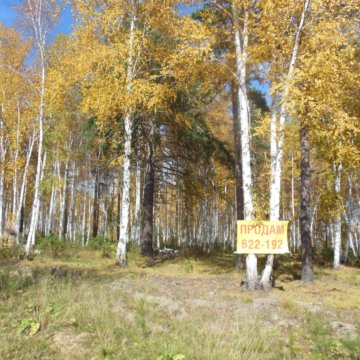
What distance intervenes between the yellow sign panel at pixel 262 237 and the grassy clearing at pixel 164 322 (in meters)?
1.05

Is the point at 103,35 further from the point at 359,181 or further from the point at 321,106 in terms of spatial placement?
the point at 359,181

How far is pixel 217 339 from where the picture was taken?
4.79 metres

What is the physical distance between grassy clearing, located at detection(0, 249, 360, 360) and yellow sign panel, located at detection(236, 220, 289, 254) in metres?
1.05

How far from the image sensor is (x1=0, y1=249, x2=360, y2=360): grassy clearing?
4672 mm

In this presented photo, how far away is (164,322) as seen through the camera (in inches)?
228

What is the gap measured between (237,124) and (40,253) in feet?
30.3

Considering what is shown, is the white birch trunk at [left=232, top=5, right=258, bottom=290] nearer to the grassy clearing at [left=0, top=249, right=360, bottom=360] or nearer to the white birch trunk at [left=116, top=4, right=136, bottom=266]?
the grassy clearing at [left=0, top=249, right=360, bottom=360]

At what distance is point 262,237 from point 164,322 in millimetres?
4282

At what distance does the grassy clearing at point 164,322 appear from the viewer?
4672 mm

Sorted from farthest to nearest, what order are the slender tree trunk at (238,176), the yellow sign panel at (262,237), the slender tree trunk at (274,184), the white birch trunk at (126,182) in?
1. the slender tree trunk at (238,176)
2. the white birch trunk at (126,182)
3. the slender tree trunk at (274,184)
4. the yellow sign panel at (262,237)

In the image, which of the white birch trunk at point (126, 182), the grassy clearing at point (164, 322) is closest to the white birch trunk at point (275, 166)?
the grassy clearing at point (164, 322)

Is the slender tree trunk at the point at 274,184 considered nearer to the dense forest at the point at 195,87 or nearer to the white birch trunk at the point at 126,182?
the dense forest at the point at 195,87

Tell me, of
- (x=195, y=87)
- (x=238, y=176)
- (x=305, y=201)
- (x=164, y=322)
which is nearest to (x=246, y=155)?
(x=305, y=201)

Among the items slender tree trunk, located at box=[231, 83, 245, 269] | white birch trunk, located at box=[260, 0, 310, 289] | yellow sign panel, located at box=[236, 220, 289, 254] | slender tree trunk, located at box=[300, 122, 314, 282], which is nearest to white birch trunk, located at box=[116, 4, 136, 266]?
slender tree trunk, located at box=[231, 83, 245, 269]
